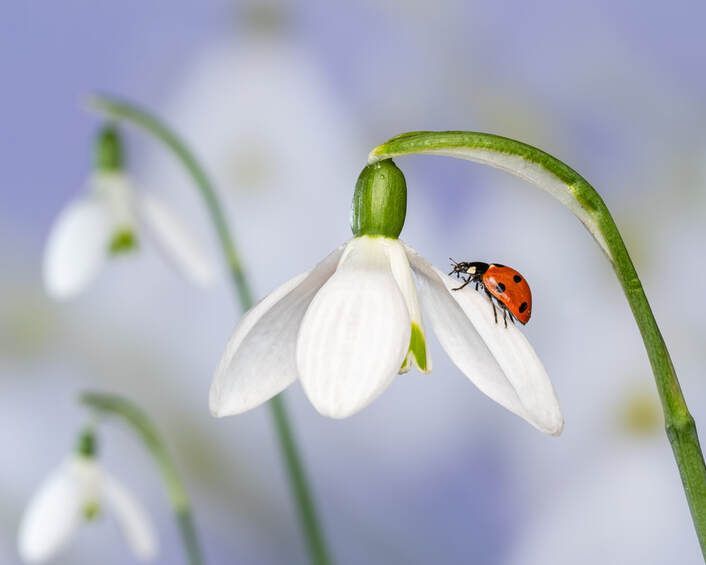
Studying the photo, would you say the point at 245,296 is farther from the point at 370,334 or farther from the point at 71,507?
the point at 370,334

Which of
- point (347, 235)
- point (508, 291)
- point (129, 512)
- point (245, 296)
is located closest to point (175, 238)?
point (245, 296)

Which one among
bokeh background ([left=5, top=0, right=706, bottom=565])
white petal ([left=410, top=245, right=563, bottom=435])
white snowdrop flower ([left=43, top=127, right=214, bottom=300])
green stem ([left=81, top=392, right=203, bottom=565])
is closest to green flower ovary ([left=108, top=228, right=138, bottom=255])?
white snowdrop flower ([left=43, top=127, right=214, bottom=300])

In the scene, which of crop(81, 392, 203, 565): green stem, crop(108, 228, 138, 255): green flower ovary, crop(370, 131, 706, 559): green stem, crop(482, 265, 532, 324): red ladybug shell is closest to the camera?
crop(370, 131, 706, 559): green stem

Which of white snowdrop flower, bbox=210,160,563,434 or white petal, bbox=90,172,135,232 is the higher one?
white petal, bbox=90,172,135,232

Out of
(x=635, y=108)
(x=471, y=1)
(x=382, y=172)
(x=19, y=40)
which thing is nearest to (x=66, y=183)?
(x=19, y=40)

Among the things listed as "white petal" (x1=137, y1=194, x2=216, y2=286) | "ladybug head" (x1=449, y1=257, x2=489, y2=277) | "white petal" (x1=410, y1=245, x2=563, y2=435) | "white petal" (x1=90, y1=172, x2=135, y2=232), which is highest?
"white petal" (x1=90, y1=172, x2=135, y2=232)

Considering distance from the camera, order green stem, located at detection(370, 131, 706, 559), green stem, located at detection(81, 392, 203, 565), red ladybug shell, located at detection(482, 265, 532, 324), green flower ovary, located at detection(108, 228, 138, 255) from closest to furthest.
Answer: green stem, located at detection(370, 131, 706, 559) → red ladybug shell, located at detection(482, 265, 532, 324) → green stem, located at detection(81, 392, 203, 565) → green flower ovary, located at detection(108, 228, 138, 255)

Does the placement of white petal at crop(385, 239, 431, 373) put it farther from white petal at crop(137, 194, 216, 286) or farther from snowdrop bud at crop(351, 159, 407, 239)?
white petal at crop(137, 194, 216, 286)

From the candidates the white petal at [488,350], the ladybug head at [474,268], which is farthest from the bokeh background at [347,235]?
the white petal at [488,350]

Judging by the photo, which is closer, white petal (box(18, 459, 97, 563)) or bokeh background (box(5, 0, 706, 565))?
white petal (box(18, 459, 97, 563))
